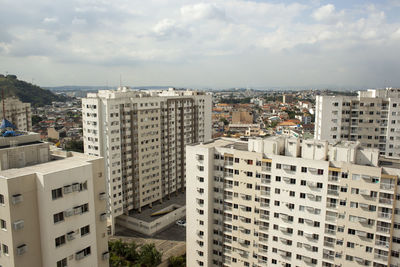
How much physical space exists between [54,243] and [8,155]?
4424 mm

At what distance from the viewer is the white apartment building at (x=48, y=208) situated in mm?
11055

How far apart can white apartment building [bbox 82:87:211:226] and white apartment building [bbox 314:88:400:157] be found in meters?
21.9

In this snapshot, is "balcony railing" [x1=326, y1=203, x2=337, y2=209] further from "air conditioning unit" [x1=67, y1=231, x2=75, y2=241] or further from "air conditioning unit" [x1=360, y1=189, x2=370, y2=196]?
"air conditioning unit" [x1=67, y1=231, x2=75, y2=241]

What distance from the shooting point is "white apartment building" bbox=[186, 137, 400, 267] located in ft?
62.7

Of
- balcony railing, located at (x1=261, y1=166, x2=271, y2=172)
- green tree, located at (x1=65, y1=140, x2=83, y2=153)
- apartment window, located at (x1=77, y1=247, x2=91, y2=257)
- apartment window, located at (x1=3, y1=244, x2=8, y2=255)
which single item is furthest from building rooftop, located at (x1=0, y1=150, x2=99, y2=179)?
green tree, located at (x1=65, y1=140, x2=83, y2=153)

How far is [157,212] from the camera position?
42156 millimetres

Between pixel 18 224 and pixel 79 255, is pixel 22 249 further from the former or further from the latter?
pixel 79 255

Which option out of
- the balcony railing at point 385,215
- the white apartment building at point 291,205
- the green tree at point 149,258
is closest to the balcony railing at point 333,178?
the white apartment building at point 291,205

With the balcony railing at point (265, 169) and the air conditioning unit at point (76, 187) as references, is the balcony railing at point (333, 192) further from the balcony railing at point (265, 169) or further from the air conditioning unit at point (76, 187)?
the air conditioning unit at point (76, 187)

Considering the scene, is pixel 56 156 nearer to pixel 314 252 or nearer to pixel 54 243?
pixel 54 243

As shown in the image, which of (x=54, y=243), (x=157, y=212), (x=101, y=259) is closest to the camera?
(x=54, y=243)

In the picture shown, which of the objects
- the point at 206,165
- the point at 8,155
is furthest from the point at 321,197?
the point at 8,155

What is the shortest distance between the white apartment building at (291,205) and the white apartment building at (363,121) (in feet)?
51.9

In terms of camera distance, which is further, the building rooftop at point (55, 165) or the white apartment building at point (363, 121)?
the white apartment building at point (363, 121)
